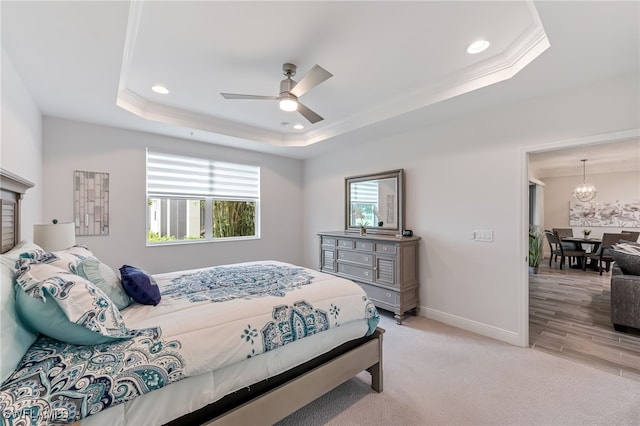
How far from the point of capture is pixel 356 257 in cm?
402

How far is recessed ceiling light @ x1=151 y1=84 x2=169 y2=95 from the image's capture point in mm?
2947

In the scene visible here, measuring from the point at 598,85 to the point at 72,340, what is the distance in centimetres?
423

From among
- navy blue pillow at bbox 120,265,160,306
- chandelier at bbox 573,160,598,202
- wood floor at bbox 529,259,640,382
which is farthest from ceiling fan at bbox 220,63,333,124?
chandelier at bbox 573,160,598,202

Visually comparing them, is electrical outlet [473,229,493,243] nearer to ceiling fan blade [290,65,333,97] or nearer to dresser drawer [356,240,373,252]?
dresser drawer [356,240,373,252]

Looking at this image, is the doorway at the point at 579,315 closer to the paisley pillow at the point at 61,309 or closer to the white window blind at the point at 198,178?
the paisley pillow at the point at 61,309

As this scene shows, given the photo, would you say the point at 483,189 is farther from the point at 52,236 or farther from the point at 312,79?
the point at 52,236

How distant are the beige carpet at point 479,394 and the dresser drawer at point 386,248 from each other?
1.17m

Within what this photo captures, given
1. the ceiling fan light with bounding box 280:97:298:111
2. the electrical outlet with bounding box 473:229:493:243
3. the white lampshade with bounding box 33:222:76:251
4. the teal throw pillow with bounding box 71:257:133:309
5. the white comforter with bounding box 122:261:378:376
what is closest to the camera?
the white comforter with bounding box 122:261:378:376

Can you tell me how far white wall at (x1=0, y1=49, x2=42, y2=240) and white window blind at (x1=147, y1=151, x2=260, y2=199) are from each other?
120cm

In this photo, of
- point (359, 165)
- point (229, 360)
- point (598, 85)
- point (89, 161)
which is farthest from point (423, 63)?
point (89, 161)

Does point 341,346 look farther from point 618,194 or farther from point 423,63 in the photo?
point 618,194

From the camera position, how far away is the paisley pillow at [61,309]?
3.81 ft

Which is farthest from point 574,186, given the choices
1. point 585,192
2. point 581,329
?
point 581,329

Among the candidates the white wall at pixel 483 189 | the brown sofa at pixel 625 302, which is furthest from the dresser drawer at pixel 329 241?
the brown sofa at pixel 625 302
